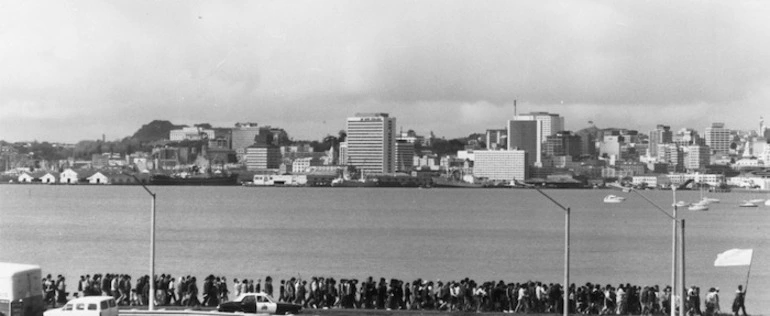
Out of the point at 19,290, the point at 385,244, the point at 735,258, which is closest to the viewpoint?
the point at 19,290

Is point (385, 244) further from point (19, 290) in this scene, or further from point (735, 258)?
point (19, 290)

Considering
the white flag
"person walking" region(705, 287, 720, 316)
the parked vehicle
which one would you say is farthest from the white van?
"person walking" region(705, 287, 720, 316)

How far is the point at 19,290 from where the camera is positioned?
2766 centimetres

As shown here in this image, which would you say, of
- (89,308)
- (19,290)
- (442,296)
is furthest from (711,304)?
(19,290)

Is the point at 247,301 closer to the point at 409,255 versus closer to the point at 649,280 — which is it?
the point at 649,280

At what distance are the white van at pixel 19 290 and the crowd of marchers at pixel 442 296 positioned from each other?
10.8 metres

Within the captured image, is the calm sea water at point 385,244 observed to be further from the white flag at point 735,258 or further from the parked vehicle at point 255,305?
the parked vehicle at point 255,305

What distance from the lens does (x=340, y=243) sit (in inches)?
4281

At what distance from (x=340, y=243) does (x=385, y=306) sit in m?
68.9

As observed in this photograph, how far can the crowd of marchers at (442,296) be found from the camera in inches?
1512

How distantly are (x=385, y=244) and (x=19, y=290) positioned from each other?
81.5 metres

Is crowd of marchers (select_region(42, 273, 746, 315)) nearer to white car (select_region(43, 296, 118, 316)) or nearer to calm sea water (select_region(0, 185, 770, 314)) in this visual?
white car (select_region(43, 296, 118, 316))

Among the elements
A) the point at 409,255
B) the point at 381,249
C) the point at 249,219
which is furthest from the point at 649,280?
the point at 249,219

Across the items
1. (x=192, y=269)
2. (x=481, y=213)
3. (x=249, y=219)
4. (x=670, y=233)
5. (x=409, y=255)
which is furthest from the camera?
(x=481, y=213)
